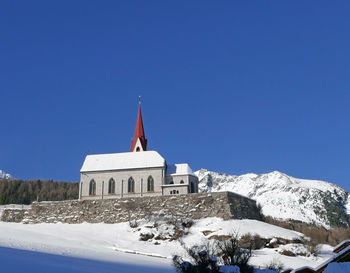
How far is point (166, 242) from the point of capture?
41.2 m

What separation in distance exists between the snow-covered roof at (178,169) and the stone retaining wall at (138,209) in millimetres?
5462

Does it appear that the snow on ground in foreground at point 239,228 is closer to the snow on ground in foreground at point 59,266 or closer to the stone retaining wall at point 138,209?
the stone retaining wall at point 138,209

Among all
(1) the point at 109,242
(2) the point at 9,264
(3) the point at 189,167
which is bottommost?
(2) the point at 9,264

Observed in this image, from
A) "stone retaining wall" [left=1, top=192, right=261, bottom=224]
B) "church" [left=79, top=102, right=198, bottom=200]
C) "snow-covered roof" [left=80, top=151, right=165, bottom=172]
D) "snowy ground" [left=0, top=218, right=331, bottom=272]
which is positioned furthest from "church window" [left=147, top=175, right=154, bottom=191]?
"snowy ground" [left=0, top=218, right=331, bottom=272]

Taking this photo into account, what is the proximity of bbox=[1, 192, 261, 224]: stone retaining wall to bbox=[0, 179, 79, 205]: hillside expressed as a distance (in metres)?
62.4

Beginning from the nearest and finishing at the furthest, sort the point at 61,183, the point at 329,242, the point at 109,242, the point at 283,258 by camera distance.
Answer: the point at 283,258
the point at 109,242
the point at 329,242
the point at 61,183

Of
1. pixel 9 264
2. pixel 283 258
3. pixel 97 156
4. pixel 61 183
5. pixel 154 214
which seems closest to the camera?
pixel 9 264

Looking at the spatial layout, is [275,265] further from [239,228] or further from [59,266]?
[59,266]

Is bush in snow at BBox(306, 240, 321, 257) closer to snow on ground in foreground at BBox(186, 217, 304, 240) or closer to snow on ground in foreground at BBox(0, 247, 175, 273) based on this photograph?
snow on ground in foreground at BBox(186, 217, 304, 240)

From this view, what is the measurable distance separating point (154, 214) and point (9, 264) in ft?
98.0

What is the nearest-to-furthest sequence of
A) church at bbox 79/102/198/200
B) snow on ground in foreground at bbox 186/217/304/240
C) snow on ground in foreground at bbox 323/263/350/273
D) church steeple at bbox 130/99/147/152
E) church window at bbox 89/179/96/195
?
snow on ground in foreground at bbox 323/263/350/273
snow on ground in foreground at bbox 186/217/304/240
church at bbox 79/102/198/200
church window at bbox 89/179/96/195
church steeple at bbox 130/99/147/152

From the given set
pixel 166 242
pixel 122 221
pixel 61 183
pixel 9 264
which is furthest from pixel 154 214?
pixel 61 183

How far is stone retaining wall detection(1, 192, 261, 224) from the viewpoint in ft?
154

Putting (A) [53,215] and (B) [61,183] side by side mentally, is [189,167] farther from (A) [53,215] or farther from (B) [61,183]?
(B) [61,183]
